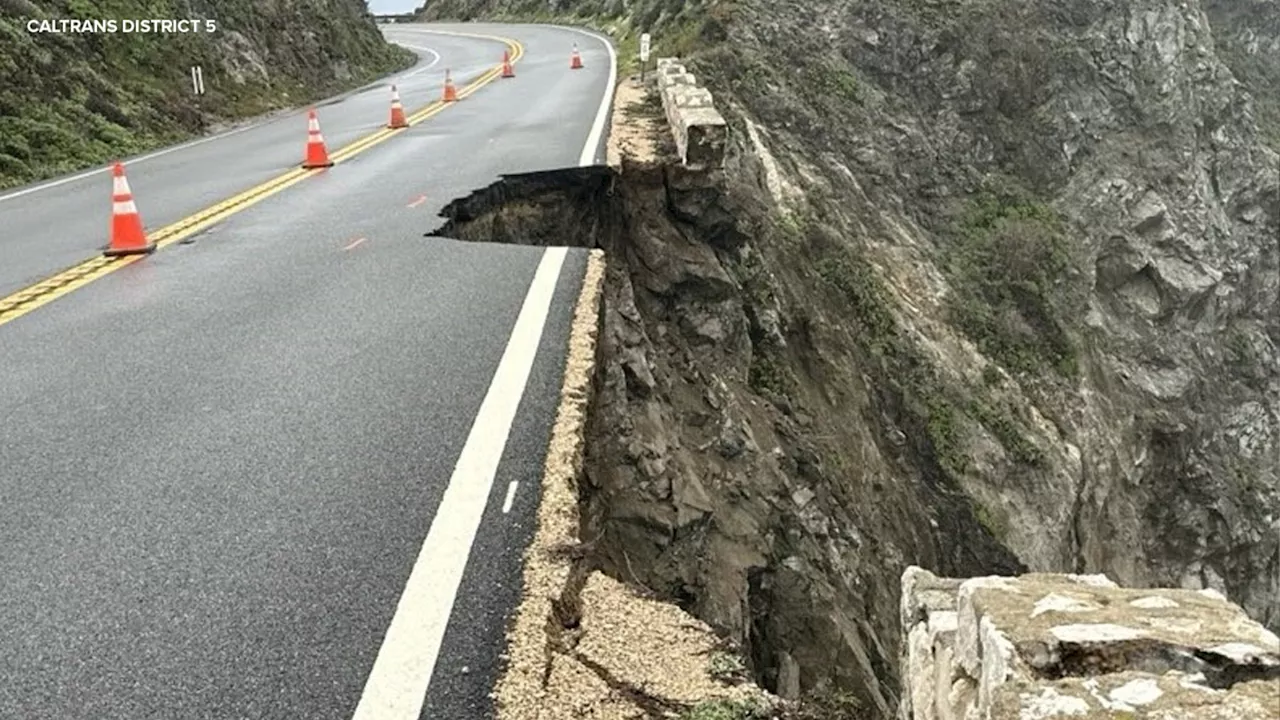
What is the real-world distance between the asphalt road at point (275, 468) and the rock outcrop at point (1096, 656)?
1.32 m

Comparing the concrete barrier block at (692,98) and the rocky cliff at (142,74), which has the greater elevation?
the rocky cliff at (142,74)

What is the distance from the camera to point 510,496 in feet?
13.8

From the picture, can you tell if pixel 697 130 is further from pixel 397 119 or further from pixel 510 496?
pixel 397 119

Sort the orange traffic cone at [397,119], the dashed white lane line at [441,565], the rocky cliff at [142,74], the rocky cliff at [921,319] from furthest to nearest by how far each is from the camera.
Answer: the orange traffic cone at [397,119] < the rocky cliff at [142,74] < the rocky cliff at [921,319] < the dashed white lane line at [441,565]

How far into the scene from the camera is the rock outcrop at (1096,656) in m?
2.23

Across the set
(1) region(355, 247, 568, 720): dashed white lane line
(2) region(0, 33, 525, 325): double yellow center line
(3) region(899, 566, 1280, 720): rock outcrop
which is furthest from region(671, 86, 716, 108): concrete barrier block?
(3) region(899, 566, 1280, 720): rock outcrop

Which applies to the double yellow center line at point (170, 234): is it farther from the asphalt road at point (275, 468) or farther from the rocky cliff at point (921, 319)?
the rocky cliff at point (921, 319)

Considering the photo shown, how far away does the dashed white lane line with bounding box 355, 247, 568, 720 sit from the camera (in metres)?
3.07


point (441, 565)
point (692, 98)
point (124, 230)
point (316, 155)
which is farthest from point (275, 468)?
point (316, 155)

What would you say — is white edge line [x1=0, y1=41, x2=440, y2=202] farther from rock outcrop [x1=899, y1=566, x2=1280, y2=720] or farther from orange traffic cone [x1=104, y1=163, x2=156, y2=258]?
rock outcrop [x1=899, y1=566, x2=1280, y2=720]

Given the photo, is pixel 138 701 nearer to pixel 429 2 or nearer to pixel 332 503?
pixel 332 503

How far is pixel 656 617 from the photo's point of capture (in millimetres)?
3623

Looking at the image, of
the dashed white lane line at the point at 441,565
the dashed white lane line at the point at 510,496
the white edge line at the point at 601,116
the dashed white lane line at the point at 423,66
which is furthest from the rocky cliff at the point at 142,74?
the dashed white lane line at the point at 510,496

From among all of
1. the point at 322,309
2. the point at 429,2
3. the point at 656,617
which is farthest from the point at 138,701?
the point at 429,2
